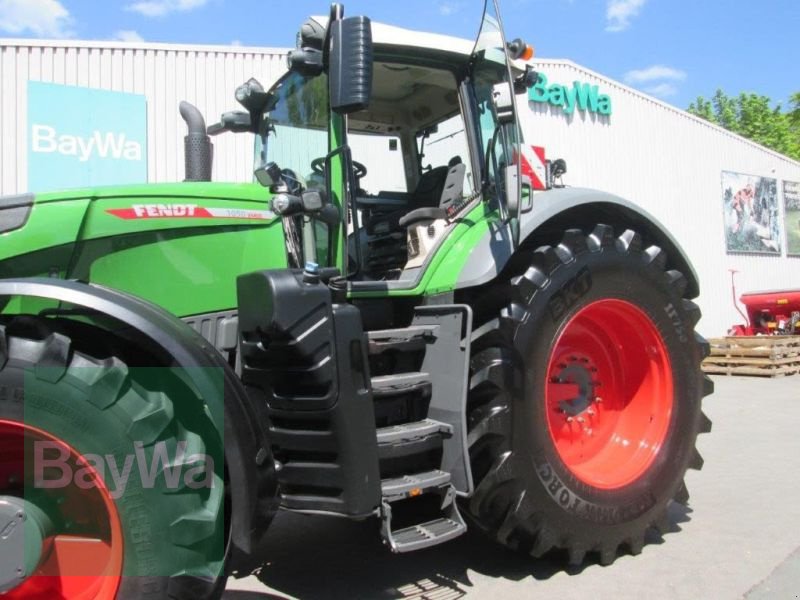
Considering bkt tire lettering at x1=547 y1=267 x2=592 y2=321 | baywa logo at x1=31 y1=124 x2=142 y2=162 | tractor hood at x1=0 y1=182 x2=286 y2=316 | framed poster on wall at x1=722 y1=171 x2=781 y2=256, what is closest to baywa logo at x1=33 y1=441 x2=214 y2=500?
tractor hood at x1=0 y1=182 x2=286 y2=316

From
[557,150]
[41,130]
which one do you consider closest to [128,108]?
[41,130]

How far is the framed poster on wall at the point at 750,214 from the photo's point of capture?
16906 mm

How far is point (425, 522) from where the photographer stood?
3082 millimetres

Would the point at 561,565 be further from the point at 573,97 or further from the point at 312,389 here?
the point at 573,97

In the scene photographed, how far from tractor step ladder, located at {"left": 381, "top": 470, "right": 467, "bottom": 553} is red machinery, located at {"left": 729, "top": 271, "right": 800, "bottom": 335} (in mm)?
12074

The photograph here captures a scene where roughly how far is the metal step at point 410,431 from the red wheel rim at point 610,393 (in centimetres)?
82

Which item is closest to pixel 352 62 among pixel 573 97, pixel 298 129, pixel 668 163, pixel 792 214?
pixel 298 129

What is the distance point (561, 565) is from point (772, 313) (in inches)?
A: 489

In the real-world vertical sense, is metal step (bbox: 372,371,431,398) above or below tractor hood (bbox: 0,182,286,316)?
below

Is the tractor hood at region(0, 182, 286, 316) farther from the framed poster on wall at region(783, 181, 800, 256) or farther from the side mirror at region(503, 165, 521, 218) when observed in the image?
the framed poster on wall at region(783, 181, 800, 256)

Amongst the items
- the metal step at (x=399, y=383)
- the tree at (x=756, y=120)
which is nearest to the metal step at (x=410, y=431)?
the metal step at (x=399, y=383)

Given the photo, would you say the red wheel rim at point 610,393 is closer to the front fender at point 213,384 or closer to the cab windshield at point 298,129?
the cab windshield at point 298,129

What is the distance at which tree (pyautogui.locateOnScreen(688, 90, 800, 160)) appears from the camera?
3659 cm

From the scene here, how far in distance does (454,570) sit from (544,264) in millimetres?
1517
